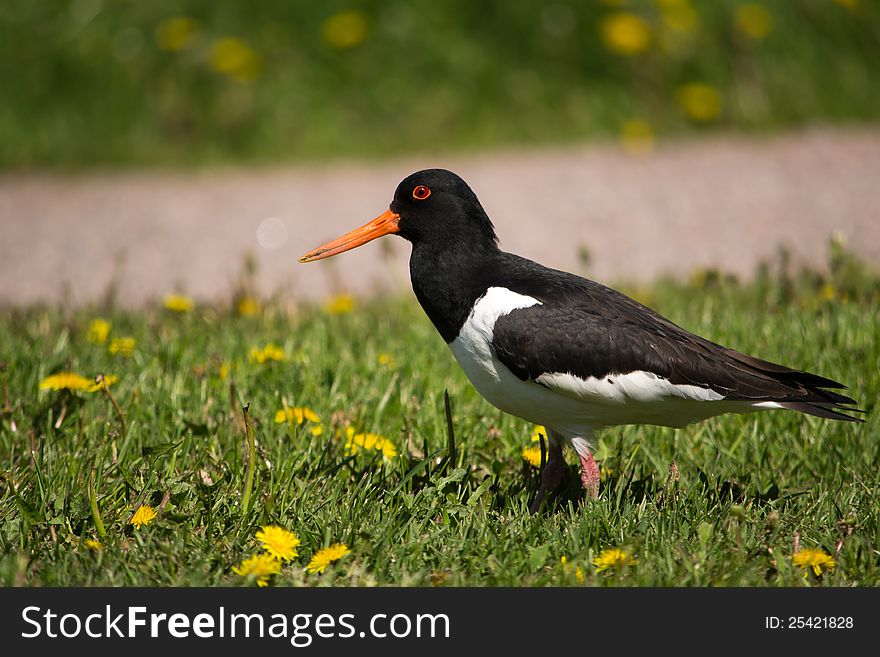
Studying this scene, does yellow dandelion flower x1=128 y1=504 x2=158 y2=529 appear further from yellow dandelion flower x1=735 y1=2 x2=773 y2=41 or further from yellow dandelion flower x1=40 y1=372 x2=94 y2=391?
yellow dandelion flower x1=735 y1=2 x2=773 y2=41

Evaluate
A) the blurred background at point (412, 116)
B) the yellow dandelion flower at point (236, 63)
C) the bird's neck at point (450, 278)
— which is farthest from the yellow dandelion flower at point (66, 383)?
the yellow dandelion flower at point (236, 63)

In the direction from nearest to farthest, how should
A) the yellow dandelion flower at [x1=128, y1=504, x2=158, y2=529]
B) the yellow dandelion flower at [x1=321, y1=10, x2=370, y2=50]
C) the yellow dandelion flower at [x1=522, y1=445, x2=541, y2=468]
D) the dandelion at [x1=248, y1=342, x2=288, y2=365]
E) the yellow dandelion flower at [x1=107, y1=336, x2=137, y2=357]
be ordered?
the yellow dandelion flower at [x1=128, y1=504, x2=158, y2=529]
the yellow dandelion flower at [x1=522, y1=445, x2=541, y2=468]
the dandelion at [x1=248, y1=342, x2=288, y2=365]
the yellow dandelion flower at [x1=107, y1=336, x2=137, y2=357]
the yellow dandelion flower at [x1=321, y1=10, x2=370, y2=50]

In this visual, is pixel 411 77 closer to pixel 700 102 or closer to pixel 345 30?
pixel 345 30

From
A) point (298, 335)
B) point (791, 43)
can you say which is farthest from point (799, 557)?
point (791, 43)

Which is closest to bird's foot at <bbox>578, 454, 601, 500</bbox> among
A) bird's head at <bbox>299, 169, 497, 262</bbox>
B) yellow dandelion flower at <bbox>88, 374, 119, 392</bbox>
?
bird's head at <bbox>299, 169, 497, 262</bbox>

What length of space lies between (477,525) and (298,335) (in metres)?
2.08

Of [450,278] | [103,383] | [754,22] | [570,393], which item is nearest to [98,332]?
[103,383]

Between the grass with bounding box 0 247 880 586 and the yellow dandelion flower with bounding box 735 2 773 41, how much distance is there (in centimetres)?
385

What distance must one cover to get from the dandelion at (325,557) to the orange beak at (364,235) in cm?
123

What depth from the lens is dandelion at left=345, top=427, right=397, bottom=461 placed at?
3.77 m

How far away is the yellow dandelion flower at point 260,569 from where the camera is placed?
293 cm

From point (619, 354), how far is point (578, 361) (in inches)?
5.4

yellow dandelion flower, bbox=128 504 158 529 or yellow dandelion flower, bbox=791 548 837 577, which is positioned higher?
yellow dandelion flower, bbox=128 504 158 529

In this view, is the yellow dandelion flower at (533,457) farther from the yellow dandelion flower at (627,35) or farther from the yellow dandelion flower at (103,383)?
the yellow dandelion flower at (627,35)
